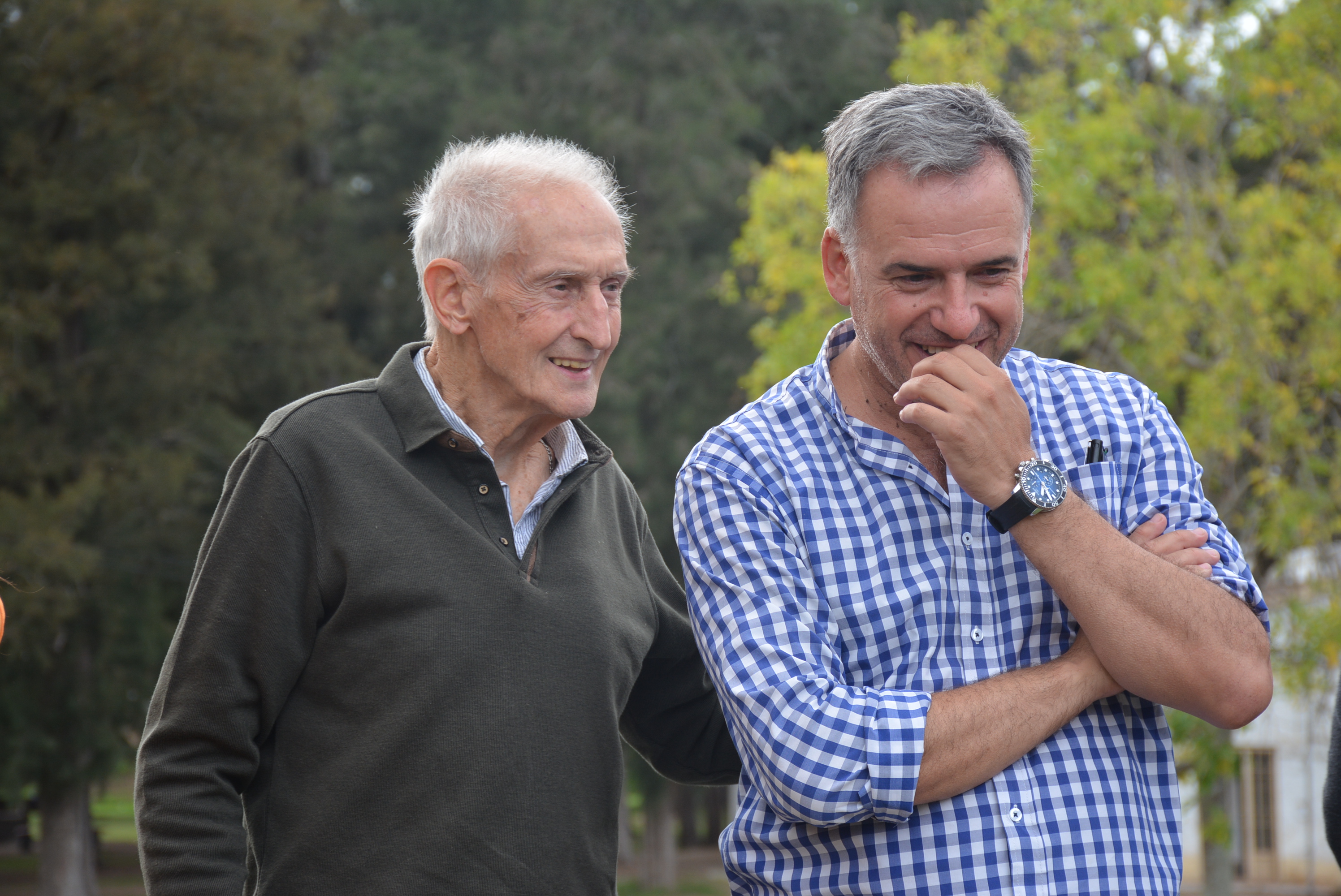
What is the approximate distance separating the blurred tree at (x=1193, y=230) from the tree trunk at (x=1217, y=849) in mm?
35

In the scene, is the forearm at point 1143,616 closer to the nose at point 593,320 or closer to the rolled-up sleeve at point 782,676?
the rolled-up sleeve at point 782,676

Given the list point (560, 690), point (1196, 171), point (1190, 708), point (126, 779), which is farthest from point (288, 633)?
point (126, 779)

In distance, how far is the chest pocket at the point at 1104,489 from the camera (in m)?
2.21

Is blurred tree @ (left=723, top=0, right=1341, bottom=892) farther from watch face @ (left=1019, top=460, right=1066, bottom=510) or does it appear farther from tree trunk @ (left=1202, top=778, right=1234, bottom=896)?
watch face @ (left=1019, top=460, right=1066, bottom=510)

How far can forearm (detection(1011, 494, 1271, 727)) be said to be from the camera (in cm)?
196

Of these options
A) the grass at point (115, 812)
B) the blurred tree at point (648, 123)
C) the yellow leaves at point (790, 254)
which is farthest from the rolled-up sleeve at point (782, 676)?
the grass at point (115, 812)

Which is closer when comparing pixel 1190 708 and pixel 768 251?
pixel 1190 708

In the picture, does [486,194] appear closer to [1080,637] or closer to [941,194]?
[941,194]

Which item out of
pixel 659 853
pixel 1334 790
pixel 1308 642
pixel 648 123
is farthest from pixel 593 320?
pixel 659 853

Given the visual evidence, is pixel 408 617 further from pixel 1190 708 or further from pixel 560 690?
pixel 1190 708

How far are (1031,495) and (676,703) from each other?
1.07 m

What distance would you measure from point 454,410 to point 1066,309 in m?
10.5

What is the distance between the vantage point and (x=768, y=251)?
13.5 meters

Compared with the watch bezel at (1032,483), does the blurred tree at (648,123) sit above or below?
above
